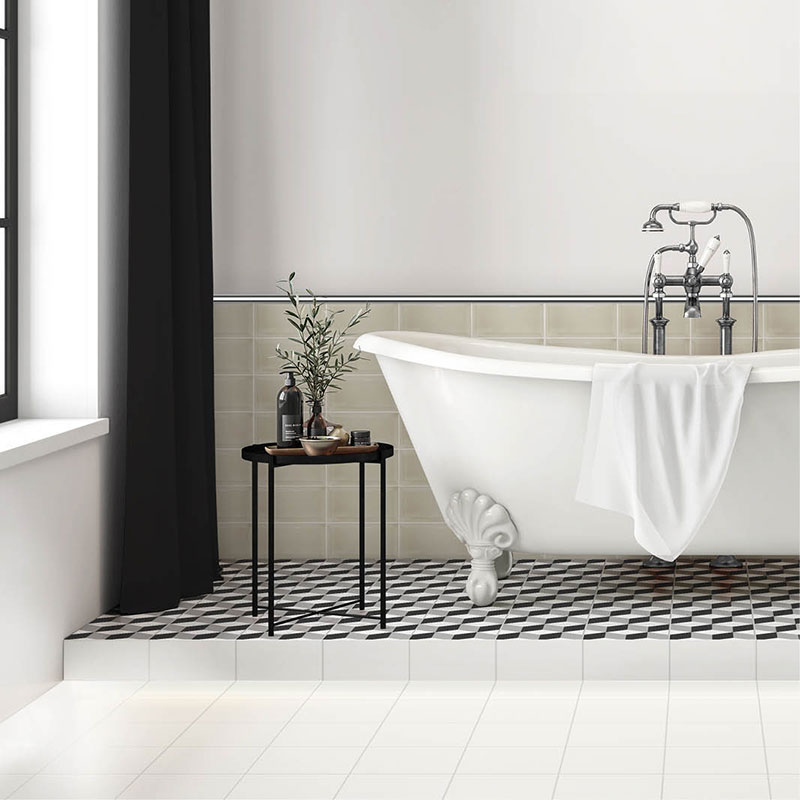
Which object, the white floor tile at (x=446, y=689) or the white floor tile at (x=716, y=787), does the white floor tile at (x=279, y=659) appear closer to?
the white floor tile at (x=446, y=689)

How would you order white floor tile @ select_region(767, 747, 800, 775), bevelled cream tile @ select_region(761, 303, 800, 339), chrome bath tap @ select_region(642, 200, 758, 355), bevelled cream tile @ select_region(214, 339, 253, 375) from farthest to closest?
bevelled cream tile @ select_region(214, 339, 253, 375)
bevelled cream tile @ select_region(761, 303, 800, 339)
chrome bath tap @ select_region(642, 200, 758, 355)
white floor tile @ select_region(767, 747, 800, 775)

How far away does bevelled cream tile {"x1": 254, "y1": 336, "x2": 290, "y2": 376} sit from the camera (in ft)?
13.4

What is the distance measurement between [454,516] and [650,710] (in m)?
0.81

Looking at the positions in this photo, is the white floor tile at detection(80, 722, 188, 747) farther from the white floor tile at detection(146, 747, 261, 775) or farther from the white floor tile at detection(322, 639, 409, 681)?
the white floor tile at detection(322, 639, 409, 681)

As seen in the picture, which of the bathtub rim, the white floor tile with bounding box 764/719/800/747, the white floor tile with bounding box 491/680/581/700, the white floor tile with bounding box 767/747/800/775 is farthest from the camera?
the bathtub rim

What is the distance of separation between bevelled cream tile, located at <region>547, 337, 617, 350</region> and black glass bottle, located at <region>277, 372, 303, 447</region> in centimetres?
105

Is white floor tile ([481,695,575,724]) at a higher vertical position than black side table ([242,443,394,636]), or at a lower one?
lower

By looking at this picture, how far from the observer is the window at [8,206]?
3.23m

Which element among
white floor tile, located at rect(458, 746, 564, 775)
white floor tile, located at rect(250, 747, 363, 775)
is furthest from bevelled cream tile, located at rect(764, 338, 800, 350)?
white floor tile, located at rect(250, 747, 363, 775)

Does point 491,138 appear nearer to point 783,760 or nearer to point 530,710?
point 530,710

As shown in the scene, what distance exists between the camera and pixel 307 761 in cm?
250

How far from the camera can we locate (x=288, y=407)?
10.8ft

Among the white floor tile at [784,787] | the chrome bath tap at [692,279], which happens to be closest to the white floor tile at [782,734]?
the white floor tile at [784,787]

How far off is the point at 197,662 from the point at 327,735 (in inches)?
20.8
